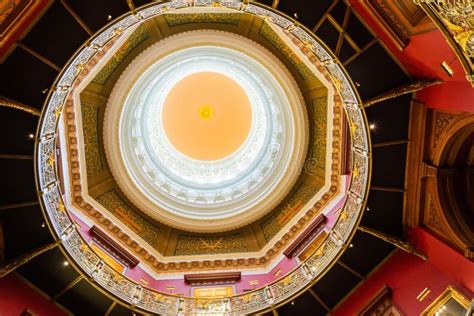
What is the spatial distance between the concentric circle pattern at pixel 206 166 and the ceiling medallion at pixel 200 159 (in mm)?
45

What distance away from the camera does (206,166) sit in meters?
20.6

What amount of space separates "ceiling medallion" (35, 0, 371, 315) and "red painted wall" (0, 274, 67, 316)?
1.28m

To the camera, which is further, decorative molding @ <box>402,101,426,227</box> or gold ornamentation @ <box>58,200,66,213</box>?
gold ornamentation @ <box>58,200,66,213</box>

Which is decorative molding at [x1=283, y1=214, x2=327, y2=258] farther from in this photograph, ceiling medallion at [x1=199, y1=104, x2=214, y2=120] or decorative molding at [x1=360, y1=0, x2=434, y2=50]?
ceiling medallion at [x1=199, y1=104, x2=214, y2=120]

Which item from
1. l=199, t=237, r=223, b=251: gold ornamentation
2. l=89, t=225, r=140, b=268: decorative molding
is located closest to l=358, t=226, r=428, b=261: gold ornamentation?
l=199, t=237, r=223, b=251: gold ornamentation

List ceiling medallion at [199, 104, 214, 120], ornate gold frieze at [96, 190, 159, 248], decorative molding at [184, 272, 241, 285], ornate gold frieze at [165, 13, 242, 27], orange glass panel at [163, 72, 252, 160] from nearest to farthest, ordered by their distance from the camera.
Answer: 1. ornate gold frieze at [165, 13, 242, 27]
2. decorative molding at [184, 272, 241, 285]
3. ornate gold frieze at [96, 190, 159, 248]
4. orange glass panel at [163, 72, 252, 160]
5. ceiling medallion at [199, 104, 214, 120]

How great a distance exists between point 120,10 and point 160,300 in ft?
26.8

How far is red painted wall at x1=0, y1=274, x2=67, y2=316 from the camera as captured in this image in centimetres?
1020

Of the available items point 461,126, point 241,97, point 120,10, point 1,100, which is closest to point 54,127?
point 1,100

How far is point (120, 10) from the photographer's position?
953 cm

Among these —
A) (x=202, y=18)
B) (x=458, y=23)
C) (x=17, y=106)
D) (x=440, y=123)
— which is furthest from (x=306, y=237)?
(x=17, y=106)

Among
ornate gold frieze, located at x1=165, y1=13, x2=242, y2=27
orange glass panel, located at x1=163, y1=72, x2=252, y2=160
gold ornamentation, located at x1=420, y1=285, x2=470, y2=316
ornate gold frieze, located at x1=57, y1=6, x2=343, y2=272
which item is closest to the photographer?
gold ornamentation, located at x1=420, y1=285, x2=470, y2=316

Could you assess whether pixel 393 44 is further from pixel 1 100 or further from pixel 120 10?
pixel 1 100

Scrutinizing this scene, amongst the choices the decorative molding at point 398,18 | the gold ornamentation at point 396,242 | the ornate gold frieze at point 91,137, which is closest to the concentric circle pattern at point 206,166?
the ornate gold frieze at point 91,137
